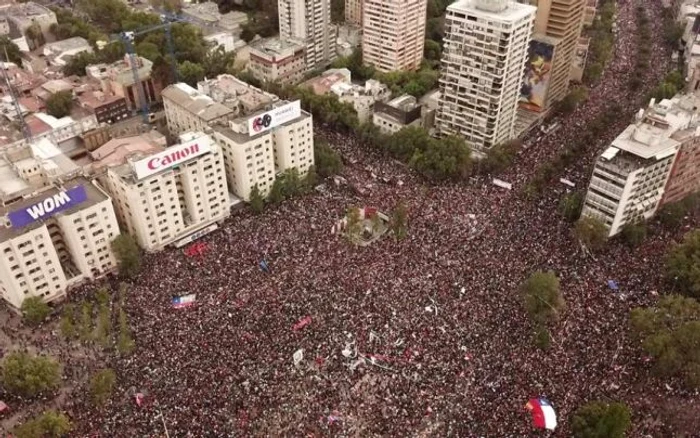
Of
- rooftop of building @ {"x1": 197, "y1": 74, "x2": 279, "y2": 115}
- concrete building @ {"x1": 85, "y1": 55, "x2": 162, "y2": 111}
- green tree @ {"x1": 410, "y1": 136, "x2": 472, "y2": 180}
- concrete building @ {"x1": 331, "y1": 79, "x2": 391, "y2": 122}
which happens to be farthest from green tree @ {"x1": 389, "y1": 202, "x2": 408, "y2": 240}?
concrete building @ {"x1": 85, "y1": 55, "x2": 162, "y2": 111}

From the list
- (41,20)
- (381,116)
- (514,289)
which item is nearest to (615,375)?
(514,289)

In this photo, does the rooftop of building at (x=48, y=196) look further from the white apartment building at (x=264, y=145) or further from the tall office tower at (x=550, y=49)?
the tall office tower at (x=550, y=49)

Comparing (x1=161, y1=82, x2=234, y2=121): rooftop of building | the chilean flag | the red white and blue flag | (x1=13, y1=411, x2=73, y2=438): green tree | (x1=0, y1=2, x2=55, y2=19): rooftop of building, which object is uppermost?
(x1=161, y1=82, x2=234, y2=121): rooftop of building

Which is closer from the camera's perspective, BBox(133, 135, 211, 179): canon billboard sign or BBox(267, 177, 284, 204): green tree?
BBox(133, 135, 211, 179): canon billboard sign

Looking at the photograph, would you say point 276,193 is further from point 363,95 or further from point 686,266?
point 686,266

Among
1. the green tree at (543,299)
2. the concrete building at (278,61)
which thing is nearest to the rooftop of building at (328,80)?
the concrete building at (278,61)

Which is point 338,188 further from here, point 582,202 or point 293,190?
point 582,202

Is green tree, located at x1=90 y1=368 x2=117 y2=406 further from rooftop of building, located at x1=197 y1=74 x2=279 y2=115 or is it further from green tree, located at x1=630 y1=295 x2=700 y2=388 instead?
green tree, located at x1=630 y1=295 x2=700 y2=388
